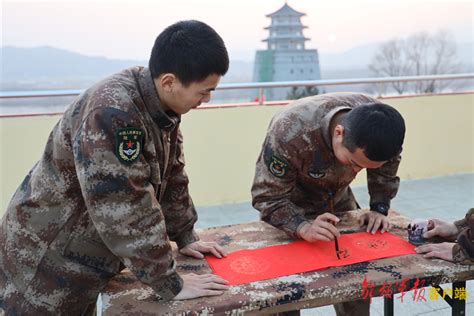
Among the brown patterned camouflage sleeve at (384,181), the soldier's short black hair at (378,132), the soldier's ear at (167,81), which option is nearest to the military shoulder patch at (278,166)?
the soldier's short black hair at (378,132)

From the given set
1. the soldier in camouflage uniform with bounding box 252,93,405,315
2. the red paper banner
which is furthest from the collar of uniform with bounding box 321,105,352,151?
the red paper banner

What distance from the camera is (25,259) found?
46.6 inches

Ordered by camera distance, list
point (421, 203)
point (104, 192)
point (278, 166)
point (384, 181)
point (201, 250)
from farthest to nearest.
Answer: point (421, 203) < point (384, 181) < point (278, 166) < point (201, 250) < point (104, 192)

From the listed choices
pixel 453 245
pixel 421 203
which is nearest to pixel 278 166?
pixel 453 245

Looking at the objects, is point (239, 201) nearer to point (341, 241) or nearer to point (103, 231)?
point (341, 241)

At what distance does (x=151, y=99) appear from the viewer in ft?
3.64

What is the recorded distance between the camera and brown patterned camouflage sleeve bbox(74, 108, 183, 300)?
101cm

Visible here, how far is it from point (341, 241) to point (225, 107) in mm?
2686

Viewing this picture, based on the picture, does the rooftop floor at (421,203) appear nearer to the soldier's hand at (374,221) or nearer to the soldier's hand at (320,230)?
the soldier's hand at (374,221)

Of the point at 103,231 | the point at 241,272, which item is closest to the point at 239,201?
the point at 241,272

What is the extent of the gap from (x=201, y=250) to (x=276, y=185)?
36cm

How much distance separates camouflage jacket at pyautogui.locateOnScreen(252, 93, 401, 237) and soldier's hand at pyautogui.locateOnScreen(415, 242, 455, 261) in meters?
0.33

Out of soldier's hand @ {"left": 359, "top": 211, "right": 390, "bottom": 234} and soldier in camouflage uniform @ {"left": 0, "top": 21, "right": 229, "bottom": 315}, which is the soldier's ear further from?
soldier's hand @ {"left": 359, "top": 211, "right": 390, "bottom": 234}

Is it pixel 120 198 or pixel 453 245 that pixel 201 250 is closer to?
pixel 120 198
